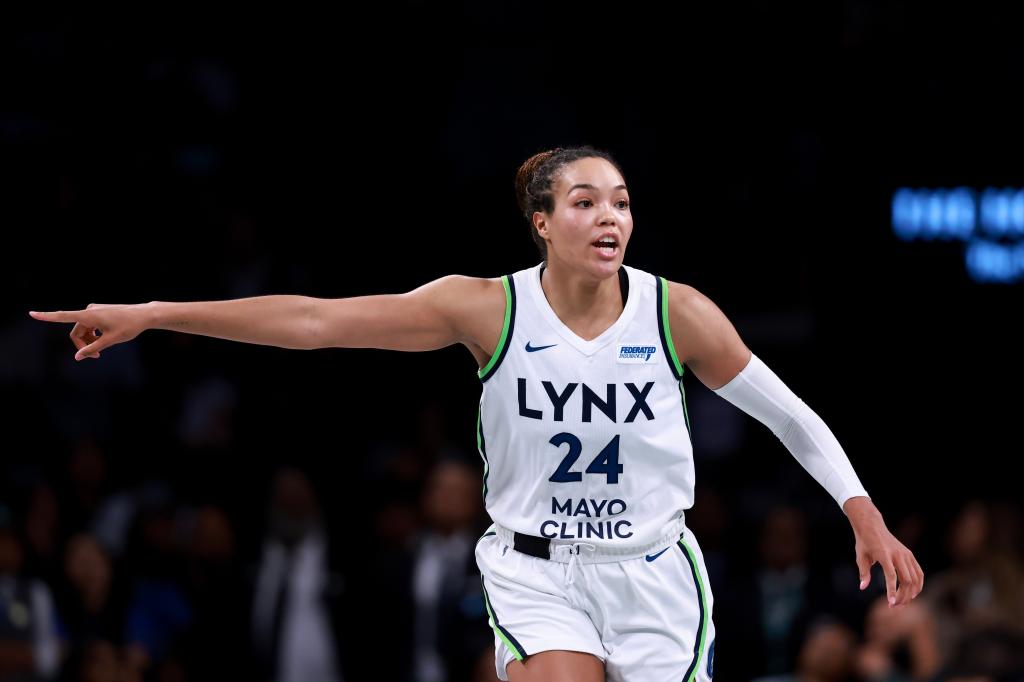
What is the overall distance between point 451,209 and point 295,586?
2.87 meters

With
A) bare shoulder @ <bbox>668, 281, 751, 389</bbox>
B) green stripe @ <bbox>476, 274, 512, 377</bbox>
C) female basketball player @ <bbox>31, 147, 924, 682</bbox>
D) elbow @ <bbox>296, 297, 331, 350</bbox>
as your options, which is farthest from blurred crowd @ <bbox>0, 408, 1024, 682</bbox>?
elbow @ <bbox>296, 297, 331, 350</bbox>

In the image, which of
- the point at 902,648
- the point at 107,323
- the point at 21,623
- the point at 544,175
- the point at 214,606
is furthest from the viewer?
the point at 214,606

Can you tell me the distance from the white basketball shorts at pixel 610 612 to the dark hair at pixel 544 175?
37.4 inches

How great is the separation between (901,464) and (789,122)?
2371mm

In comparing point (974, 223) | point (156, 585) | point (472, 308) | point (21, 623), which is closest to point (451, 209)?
point (156, 585)

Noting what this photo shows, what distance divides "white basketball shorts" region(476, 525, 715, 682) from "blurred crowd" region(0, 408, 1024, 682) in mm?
2876

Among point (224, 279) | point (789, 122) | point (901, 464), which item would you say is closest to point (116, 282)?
point (224, 279)

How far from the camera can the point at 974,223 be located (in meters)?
8.41

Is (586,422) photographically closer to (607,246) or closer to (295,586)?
(607,246)

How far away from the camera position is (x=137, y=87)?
35.0ft

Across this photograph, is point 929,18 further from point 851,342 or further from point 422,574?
point 422,574

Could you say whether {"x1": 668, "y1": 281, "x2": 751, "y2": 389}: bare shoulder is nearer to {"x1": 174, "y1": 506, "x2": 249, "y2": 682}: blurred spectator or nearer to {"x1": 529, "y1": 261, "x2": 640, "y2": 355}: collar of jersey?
{"x1": 529, "y1": 261, "x2": 640, "y2": 355}: collar of jersey

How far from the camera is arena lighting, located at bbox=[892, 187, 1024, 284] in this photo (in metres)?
8.36

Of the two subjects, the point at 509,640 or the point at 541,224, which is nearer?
the point at 509,640
